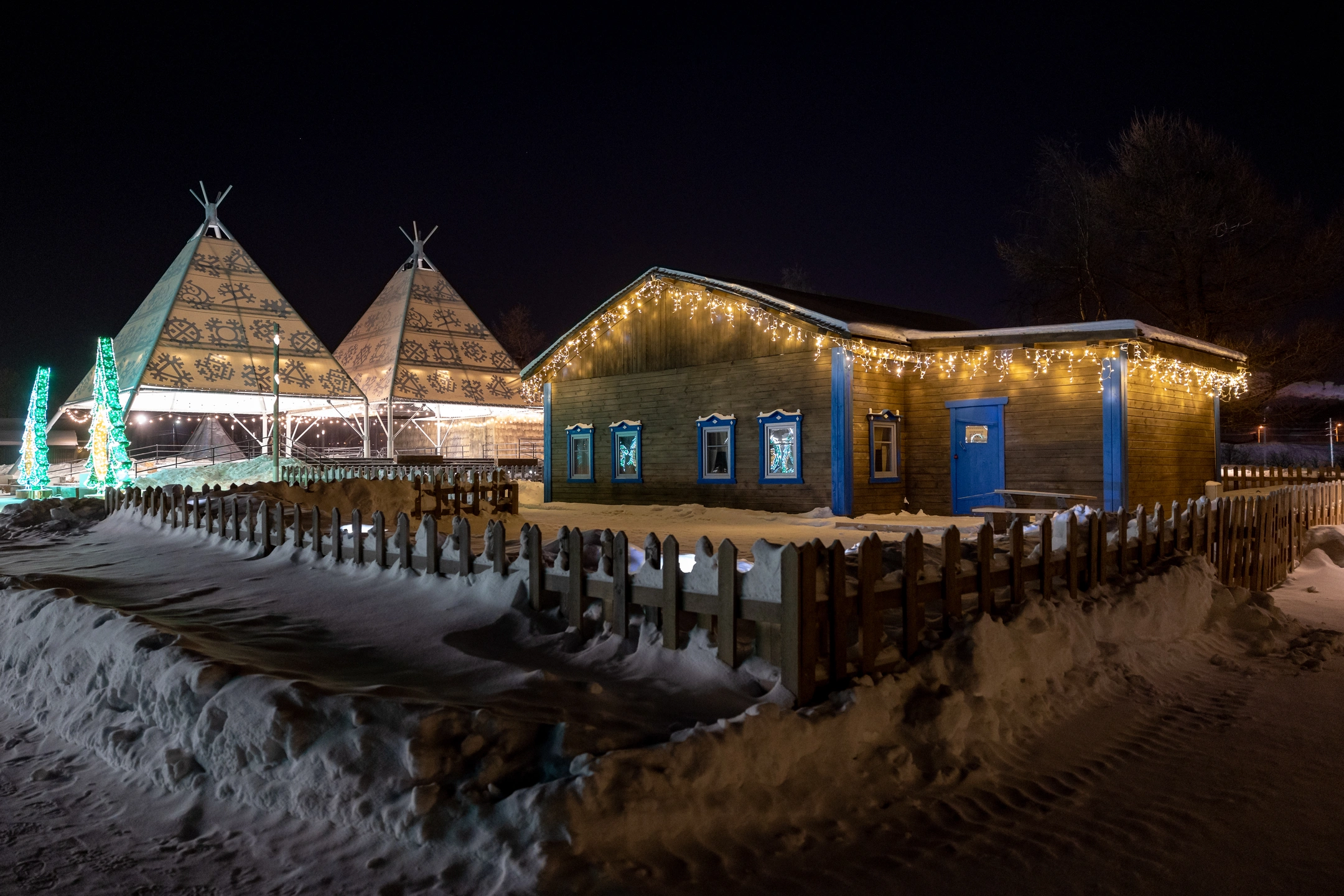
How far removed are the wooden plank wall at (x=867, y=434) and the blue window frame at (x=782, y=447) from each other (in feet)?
4.15

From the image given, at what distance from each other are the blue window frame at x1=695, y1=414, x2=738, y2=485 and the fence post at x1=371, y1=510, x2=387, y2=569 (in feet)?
42.4

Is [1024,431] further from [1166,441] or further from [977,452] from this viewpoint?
[1166,441]

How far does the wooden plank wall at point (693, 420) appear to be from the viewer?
18203 millimetres

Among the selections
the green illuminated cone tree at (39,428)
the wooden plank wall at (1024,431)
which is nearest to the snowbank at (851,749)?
the wooden plank wall at (1024,431)

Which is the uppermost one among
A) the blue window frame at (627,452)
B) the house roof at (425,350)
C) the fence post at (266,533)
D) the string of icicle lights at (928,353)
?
the house roof at (425,350)

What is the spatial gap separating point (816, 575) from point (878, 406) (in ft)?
47.9

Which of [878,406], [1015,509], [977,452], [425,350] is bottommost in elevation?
[1015,509]

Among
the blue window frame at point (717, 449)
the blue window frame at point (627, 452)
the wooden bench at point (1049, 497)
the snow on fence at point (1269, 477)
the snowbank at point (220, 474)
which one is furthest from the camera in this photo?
the snowbank at point (220, 474)

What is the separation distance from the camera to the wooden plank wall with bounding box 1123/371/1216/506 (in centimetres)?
1681

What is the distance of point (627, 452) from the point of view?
22125 millimetres

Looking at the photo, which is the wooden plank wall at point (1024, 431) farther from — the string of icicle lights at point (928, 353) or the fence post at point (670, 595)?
the fence post at point (670, 595)

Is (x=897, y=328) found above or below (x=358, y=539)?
above

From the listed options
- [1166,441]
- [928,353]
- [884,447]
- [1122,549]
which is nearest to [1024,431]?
[928,353]

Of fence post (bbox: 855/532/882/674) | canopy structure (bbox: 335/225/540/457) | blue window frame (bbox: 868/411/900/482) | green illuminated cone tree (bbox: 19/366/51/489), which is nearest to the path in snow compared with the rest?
fence post (bbox: 855/532/882/674)
